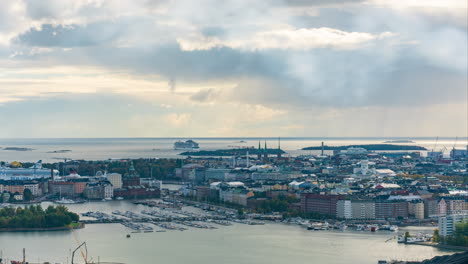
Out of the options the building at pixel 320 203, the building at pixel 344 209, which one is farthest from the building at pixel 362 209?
the building at pixel 320 203

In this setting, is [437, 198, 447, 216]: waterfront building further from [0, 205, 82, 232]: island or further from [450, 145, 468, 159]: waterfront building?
[450, 145, 468, 159]: waterfront building

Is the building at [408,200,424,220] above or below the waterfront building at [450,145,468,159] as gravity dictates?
below

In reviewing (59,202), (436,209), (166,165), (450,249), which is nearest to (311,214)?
(436,209)

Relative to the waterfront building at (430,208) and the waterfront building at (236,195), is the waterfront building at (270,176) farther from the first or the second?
the waterfront building at (430,208)

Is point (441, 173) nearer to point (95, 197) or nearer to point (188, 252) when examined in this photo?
point (95, 197)

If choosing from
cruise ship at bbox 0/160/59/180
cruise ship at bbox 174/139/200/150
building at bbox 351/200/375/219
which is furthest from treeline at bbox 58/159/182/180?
cruise ship at bbox 174/139/200/150

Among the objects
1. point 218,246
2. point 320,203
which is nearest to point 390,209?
point 320,203

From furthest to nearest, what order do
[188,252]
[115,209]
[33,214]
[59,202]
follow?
[59,202] < [115,209] < [33,214] < [188,252]
